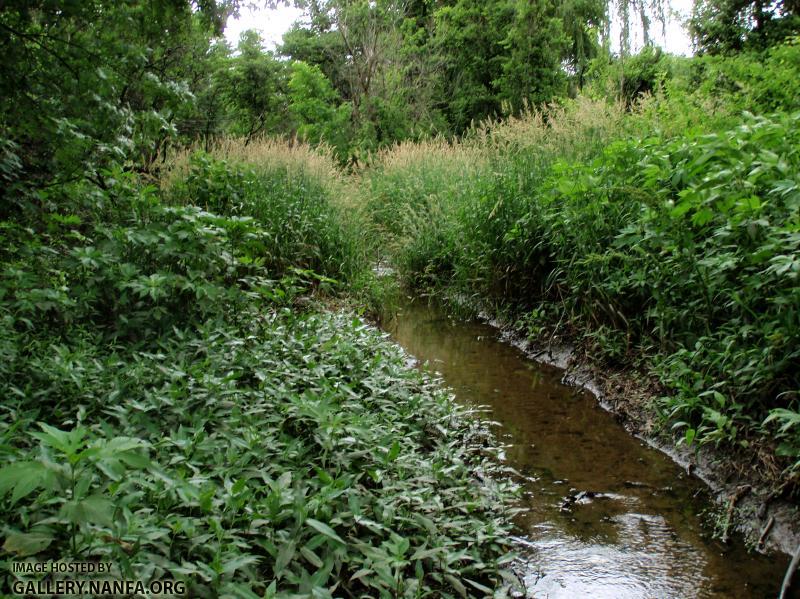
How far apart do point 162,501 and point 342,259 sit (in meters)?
5.17

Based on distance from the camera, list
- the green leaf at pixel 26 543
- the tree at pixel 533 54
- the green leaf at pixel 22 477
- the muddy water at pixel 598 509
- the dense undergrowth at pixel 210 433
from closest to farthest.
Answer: the green leaf at pixel 22 477 → the green leaf at pixel 26 543 → the dense undergrowth at pixel 210 433 → the muddy water at pixel 598 509 → the tree at pixel 533 54

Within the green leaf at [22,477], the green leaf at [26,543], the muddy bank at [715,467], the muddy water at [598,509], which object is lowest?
the muddy water at [598,509]

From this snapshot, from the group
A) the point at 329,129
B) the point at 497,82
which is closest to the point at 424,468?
the point at 329,129

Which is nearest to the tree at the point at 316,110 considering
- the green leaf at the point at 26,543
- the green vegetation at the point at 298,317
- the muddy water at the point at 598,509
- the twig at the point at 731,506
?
the green vegetation at the point at 298,317

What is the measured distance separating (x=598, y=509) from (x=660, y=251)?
2183 millimetres

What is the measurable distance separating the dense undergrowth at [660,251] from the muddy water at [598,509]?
39 centimetres

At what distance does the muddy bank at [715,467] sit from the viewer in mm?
2992

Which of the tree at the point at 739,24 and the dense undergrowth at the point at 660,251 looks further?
the tree at the point at 739,24

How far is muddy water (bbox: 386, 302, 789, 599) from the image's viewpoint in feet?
8.93

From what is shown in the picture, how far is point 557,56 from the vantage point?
19.2 meters

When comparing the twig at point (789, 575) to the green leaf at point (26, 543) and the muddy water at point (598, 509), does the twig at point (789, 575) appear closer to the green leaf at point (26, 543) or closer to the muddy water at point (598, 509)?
the muddy water at point (598, 509)

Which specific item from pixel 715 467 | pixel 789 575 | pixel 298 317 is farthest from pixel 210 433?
pixel 715 467

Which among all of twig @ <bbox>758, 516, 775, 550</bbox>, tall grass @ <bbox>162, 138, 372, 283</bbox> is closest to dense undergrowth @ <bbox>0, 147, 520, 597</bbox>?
twig @ <bbox>758, 516, 775, 550</bbox>

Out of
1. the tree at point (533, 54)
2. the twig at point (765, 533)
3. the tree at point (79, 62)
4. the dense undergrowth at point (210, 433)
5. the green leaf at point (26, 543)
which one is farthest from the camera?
the tree at point (533, 54)
